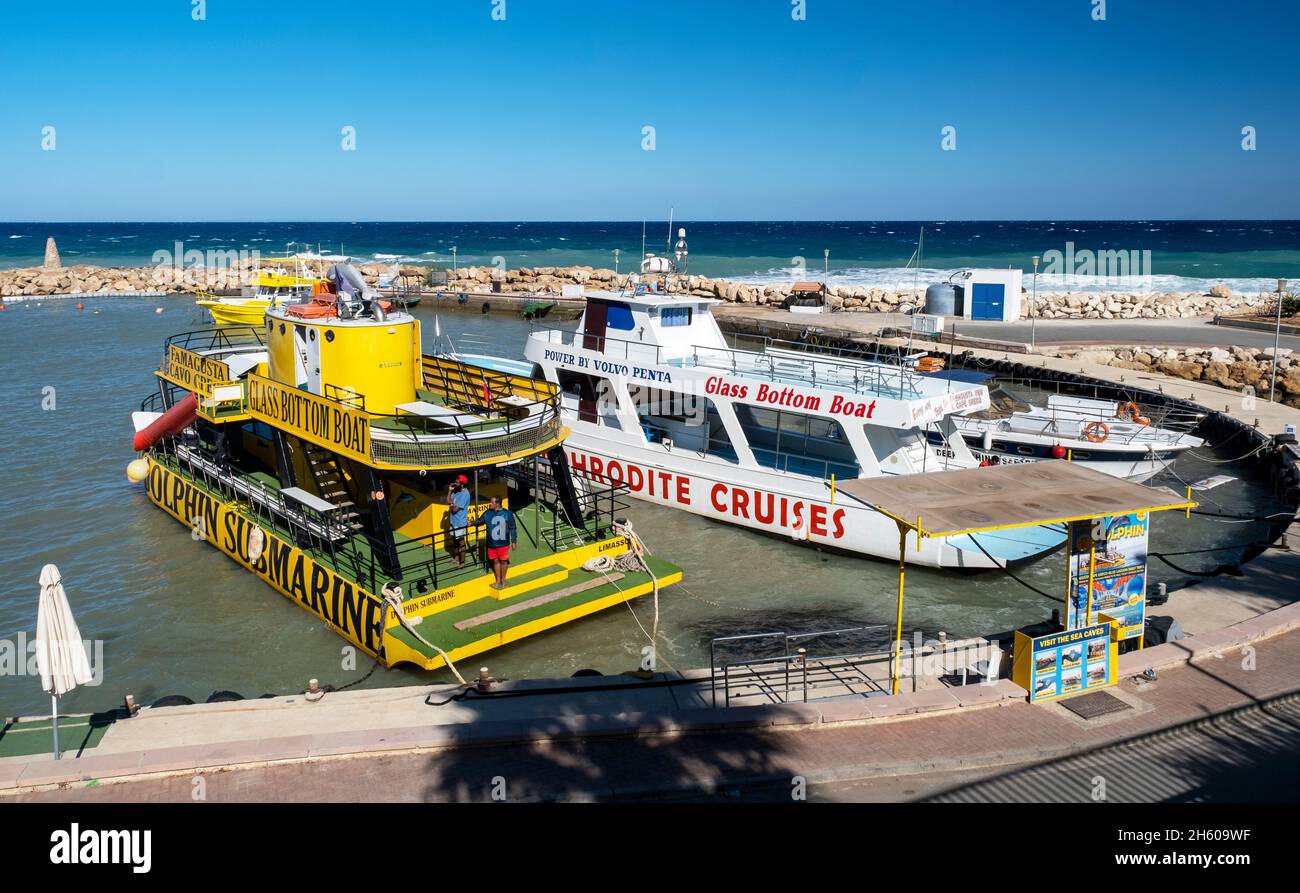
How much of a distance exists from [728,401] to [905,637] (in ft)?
20.5

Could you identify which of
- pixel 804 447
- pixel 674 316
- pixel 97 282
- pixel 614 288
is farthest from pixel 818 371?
pixel 97 282

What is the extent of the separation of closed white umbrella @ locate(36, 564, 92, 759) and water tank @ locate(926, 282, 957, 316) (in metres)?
44.4

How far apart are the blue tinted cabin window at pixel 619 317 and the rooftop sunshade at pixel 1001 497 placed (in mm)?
11132

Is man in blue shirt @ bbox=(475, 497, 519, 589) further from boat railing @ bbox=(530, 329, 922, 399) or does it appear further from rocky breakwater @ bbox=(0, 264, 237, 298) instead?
rocky breakwater @ bbox=(0, 264, 237, 298)

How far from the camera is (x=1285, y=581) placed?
14117 mm

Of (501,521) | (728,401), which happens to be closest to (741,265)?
(728,401)

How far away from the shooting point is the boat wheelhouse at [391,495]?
13.2 meters

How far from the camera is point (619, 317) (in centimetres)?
2158

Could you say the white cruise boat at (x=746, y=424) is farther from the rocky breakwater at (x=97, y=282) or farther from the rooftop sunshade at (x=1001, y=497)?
the rocky breakwater at (x=97, y=282)

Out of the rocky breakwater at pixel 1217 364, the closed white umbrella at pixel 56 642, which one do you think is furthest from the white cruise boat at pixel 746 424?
the rocky breakwater at pixel 1217 364

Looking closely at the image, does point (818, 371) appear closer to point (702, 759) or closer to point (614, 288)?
point (702, 759)

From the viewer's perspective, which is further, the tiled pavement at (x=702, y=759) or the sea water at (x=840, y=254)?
the sea water at (x=840, y=254)
